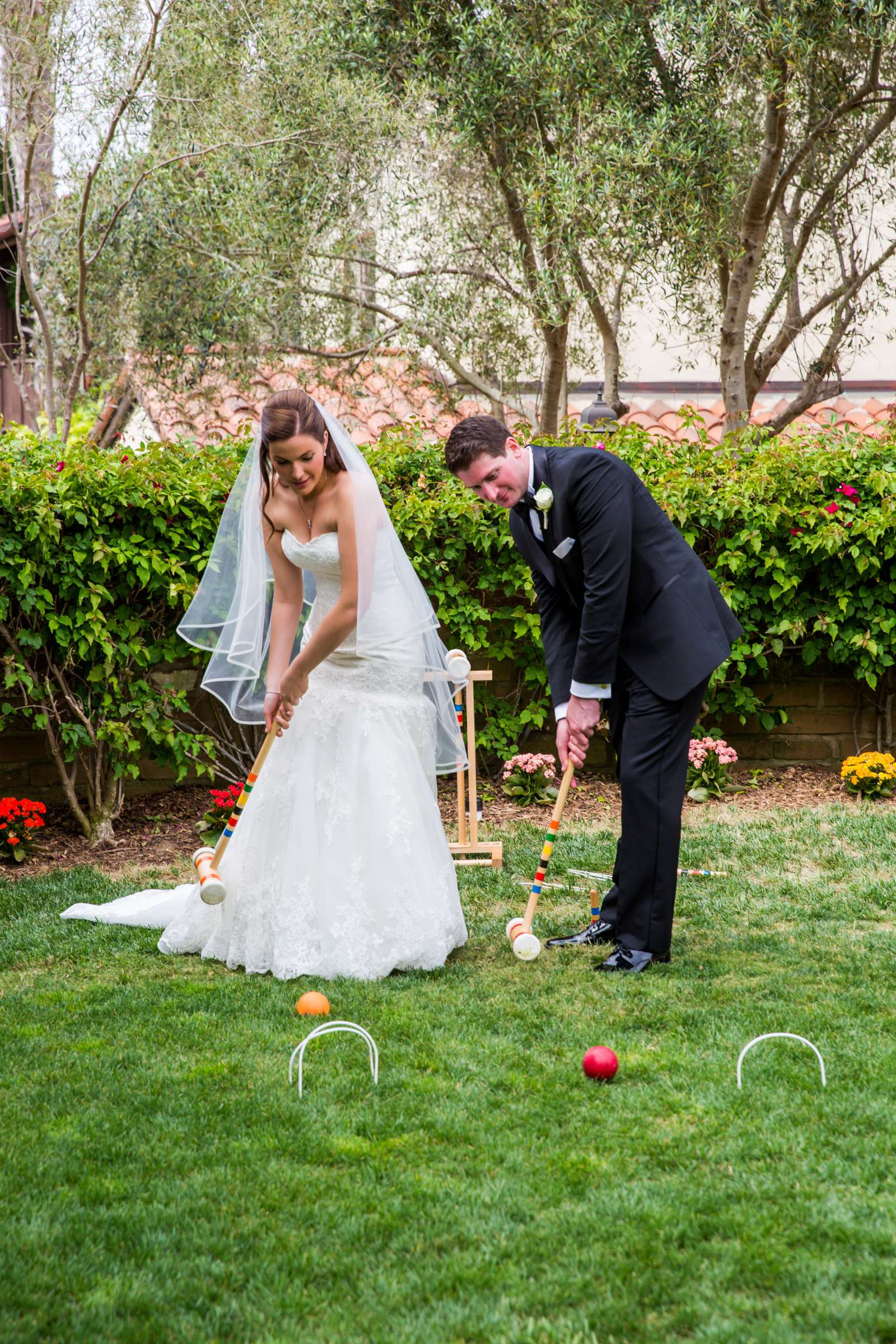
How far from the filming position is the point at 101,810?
18.7ft

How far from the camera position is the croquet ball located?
2.84 m

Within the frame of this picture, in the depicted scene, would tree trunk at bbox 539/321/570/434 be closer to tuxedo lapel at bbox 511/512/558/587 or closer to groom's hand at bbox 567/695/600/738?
tuxedo lapel at bbox 511/512/558/587

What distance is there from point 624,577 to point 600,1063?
145cm

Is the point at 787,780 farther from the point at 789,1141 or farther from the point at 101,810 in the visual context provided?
the point at 789,1141

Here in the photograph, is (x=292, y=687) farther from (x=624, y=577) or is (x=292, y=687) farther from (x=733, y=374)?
(x=733, y=374)

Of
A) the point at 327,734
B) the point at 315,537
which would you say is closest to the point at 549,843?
the point at 327,734

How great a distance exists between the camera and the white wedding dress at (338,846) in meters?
3.77

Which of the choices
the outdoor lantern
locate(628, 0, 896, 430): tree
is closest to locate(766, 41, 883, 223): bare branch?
locate(628, 0, 896, 430): tree

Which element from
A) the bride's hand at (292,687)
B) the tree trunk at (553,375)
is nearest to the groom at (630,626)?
the bride's hand at (292,687)

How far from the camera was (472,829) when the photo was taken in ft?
17.1

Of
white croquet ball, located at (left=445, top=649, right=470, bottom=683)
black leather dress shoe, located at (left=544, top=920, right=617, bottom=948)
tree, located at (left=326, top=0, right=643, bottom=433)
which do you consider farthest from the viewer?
tree, located at (left=326, top=0, right=643, bottom=433)

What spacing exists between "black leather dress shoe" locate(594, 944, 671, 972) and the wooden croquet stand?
137cm

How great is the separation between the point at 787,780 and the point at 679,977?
3.20 m

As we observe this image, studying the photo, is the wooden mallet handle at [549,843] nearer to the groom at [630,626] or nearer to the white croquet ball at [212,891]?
the groom at [630,626]
